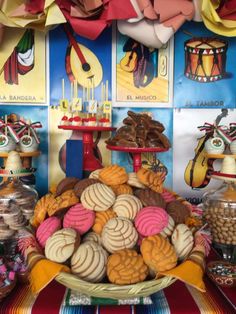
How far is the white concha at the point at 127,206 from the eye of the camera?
2.20 ft

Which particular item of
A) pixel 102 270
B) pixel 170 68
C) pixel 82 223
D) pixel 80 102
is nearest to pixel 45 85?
pixel 80 102

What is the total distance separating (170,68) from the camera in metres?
1.17

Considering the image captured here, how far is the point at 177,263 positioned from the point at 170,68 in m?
0.73

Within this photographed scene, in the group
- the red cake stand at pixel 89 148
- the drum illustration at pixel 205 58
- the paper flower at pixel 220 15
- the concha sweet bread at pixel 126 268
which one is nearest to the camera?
the concha sweet bread at pixel 126 268

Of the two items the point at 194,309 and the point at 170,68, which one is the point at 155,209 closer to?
the point at 194,309

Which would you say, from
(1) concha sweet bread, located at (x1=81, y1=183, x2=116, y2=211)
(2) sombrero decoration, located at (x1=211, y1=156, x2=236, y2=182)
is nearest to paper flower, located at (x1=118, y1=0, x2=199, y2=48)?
(2) sombrero decoration, located at (x1=211, y1=156, x2=236, y2=182)

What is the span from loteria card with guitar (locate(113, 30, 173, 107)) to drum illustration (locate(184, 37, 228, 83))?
6 cm

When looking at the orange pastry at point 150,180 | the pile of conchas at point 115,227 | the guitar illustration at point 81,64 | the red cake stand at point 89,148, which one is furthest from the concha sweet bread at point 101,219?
the guitar illustration at point 81,64

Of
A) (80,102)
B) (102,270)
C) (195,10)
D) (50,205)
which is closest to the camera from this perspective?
(102,270)

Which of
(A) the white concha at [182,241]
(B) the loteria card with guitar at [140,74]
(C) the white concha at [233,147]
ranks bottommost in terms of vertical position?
(A) the white concha at [182,241]

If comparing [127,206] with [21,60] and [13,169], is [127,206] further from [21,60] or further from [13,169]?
[21,60]

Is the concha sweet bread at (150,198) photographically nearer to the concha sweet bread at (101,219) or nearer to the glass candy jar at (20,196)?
the concha sweet bread at (101,219)

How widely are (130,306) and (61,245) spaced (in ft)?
0.52

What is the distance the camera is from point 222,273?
2.33ft
